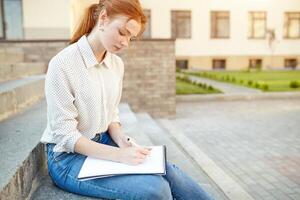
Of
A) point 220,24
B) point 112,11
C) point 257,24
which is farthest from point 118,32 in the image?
point 257,24

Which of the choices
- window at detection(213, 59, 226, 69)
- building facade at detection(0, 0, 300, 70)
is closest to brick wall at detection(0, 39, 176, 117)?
building facade at detection(0, 0, 300, 70)

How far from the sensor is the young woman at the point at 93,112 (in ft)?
6.00

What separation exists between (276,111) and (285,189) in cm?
528

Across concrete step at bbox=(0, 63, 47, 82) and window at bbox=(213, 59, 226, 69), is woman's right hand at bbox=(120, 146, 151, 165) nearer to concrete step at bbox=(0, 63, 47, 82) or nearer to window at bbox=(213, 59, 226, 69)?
concrete step at bbox=(0, 63, 47, 82)

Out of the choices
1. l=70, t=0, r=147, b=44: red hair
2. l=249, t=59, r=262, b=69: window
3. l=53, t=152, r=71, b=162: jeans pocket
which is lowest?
l=249, t=59, r=262, b=69: window

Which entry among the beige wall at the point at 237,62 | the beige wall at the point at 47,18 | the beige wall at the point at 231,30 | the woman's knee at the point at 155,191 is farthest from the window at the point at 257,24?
the woman's knee at the point at 155,191

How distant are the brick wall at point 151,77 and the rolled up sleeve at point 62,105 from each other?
6097 millimetres

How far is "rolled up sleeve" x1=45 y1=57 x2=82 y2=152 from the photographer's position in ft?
6.23

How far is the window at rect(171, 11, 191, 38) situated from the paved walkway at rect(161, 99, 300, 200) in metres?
11.2

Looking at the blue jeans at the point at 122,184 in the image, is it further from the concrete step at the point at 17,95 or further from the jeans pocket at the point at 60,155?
the concrete step at the point at 17,95

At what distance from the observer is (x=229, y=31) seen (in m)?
21.3

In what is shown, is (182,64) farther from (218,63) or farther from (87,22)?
(87,22)

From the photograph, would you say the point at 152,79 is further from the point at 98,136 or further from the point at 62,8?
the point at 98,136

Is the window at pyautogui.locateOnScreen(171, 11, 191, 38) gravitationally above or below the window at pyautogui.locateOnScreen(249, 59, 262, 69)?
above
